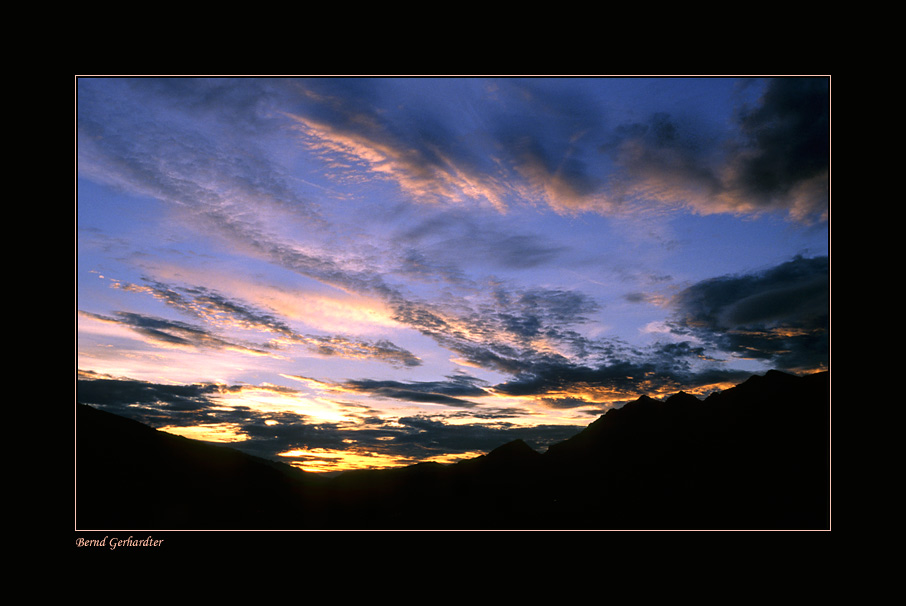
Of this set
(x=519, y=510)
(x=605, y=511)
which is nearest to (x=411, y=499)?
(x=519, y=510)

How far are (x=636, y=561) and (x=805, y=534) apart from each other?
4.05m

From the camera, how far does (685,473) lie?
55.2m

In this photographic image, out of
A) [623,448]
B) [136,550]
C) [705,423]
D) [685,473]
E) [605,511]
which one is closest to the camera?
[136,550]

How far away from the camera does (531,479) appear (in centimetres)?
7862

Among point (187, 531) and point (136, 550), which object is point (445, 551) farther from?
point (136, 550)

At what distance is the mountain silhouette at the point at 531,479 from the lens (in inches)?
1598

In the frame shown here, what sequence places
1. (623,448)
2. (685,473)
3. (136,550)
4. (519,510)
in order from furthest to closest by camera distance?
(623,448), (519,510), (685,473), (136,550)

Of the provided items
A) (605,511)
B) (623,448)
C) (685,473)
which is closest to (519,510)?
(605,511)

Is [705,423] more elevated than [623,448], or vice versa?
[705,423]

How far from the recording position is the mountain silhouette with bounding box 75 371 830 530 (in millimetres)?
40594

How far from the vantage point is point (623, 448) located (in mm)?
82125

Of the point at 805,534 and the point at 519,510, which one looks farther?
the point at 519,510

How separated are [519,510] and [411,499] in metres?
16.0
